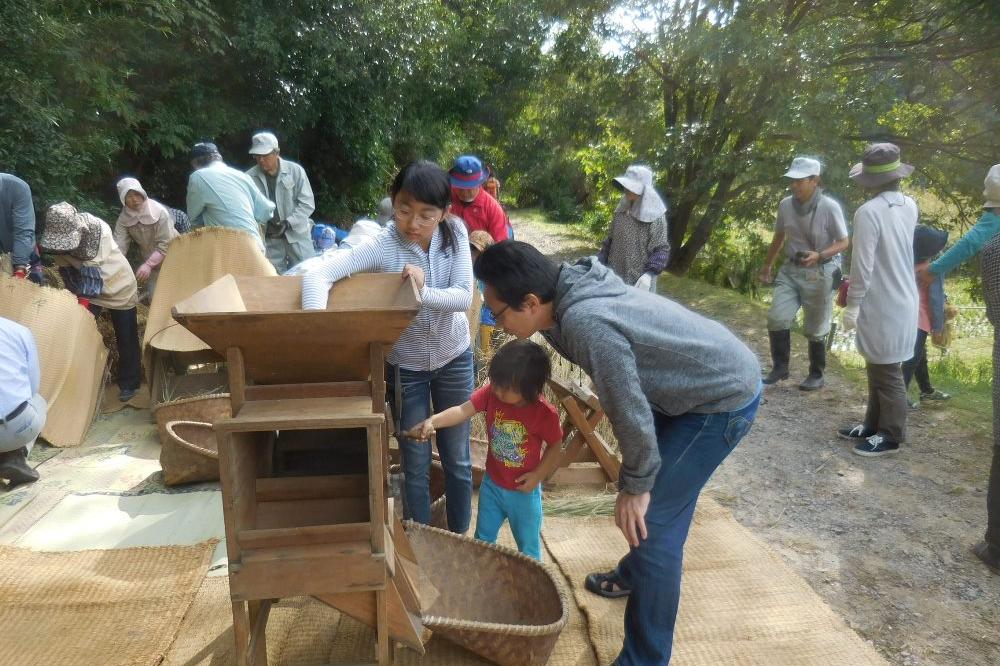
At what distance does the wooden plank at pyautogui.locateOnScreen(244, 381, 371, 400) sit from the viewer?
1.84 m

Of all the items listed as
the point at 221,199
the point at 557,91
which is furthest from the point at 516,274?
the point at 557,91

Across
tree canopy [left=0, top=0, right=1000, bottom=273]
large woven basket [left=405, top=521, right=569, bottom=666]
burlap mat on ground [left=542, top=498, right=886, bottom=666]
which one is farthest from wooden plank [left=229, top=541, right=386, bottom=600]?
tree canopy [left=0, top=0, right=1000, bottom=273]

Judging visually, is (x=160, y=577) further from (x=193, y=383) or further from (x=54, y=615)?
(x=193, y=383)

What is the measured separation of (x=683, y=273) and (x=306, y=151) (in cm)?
682

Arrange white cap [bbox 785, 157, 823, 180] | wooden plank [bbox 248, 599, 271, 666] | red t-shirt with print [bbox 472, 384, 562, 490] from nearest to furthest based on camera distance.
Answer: wooden plank [bbox 248, 599, 271, 666]
red t-shirt with print [bbox 472, 384, 562, 490]
white cap [bbox 785, 157, 823, 180]

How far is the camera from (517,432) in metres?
2.52

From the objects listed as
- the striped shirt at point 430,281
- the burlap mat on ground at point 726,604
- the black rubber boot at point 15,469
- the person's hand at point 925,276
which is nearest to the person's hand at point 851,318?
the person's hand at point 925,276

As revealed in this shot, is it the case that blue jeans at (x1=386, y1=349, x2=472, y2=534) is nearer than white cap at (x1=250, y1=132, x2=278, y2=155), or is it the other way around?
blue jeans at (x1=386, y1=349, x2=472, y2=534)

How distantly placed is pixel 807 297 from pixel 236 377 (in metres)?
4.92

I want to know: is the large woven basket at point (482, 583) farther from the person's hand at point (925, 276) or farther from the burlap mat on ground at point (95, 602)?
the person's hand at point (925, 276)

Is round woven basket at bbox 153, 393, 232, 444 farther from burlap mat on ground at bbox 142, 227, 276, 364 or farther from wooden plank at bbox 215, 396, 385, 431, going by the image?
wooden plank at bbox 215, 396, 385, 431

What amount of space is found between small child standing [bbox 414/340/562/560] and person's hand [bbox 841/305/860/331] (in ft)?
8.89

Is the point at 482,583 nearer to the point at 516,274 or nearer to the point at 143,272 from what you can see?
the point at 516,274

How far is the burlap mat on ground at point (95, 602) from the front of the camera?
2.36m
